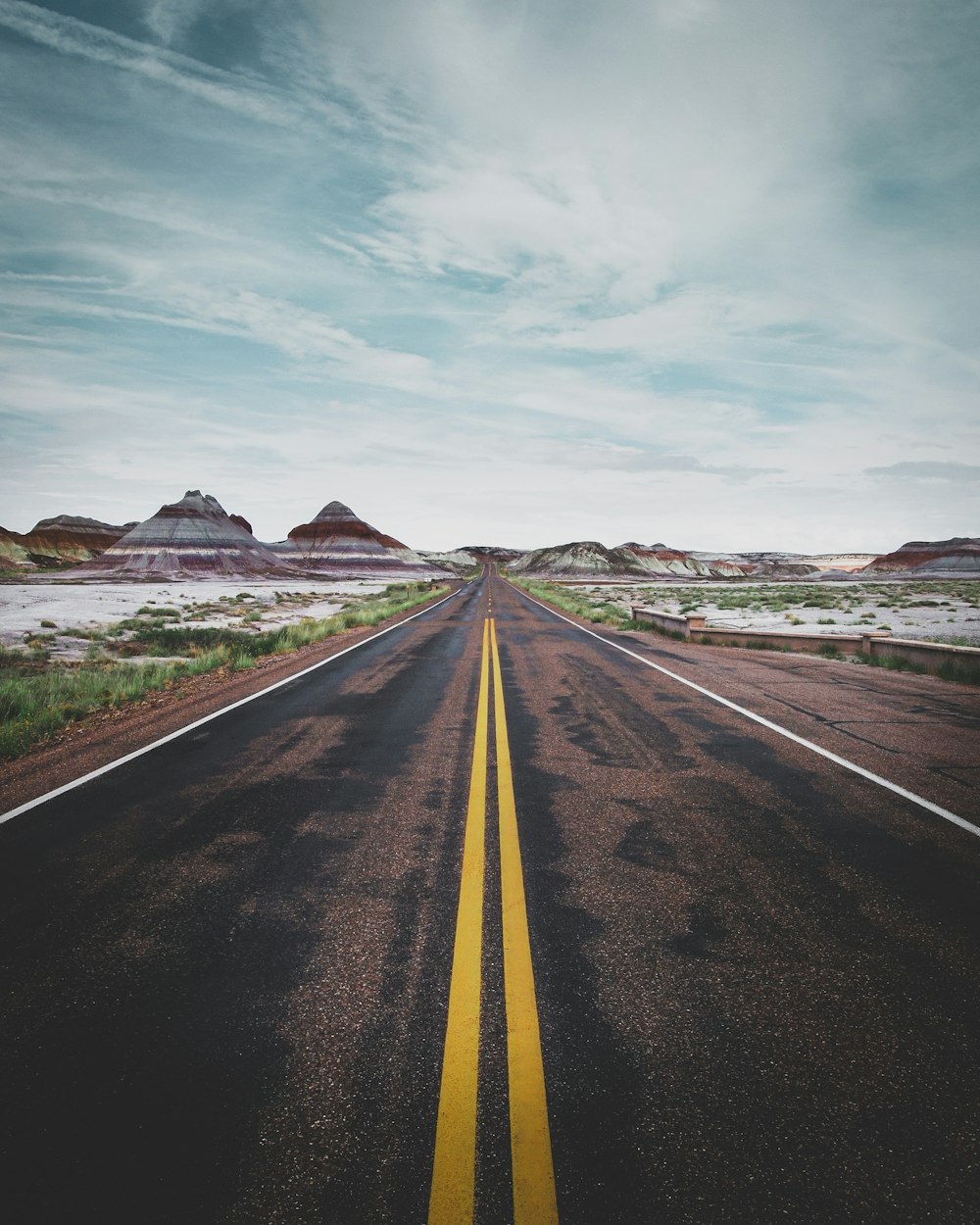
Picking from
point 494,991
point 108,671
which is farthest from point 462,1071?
point 108,671

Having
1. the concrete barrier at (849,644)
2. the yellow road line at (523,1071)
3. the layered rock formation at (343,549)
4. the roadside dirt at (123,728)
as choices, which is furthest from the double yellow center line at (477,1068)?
the layered rock formation at (343,549)

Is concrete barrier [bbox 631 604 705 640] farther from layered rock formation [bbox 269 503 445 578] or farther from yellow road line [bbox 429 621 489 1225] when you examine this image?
layered rock formation [bbox 269 503 445 578]

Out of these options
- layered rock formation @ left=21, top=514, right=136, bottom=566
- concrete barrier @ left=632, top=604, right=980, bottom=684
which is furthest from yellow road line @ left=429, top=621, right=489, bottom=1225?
layered rock formation @ left=21, top=514, right=136, bottom=566

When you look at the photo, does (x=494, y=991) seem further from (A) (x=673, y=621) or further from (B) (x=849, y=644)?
(A) (x=673, y=621)

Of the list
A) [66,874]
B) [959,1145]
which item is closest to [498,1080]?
[959,1145]

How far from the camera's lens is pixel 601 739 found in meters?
6.81

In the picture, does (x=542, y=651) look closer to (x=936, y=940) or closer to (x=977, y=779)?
(x=977, y=779)

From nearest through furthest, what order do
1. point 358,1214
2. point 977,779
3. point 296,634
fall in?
point 358,1214 → point 977,779 → point 296,634

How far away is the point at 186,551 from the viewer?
96.6 meters

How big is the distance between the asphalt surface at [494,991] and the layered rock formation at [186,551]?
92675 mm

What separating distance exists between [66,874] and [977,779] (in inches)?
300

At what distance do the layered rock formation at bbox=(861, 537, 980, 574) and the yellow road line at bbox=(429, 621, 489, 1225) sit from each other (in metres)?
A: 168

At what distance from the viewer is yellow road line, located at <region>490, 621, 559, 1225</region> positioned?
181 centimetres

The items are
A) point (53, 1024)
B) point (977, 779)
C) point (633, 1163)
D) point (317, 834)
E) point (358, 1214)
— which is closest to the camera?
point (358, 1214)
